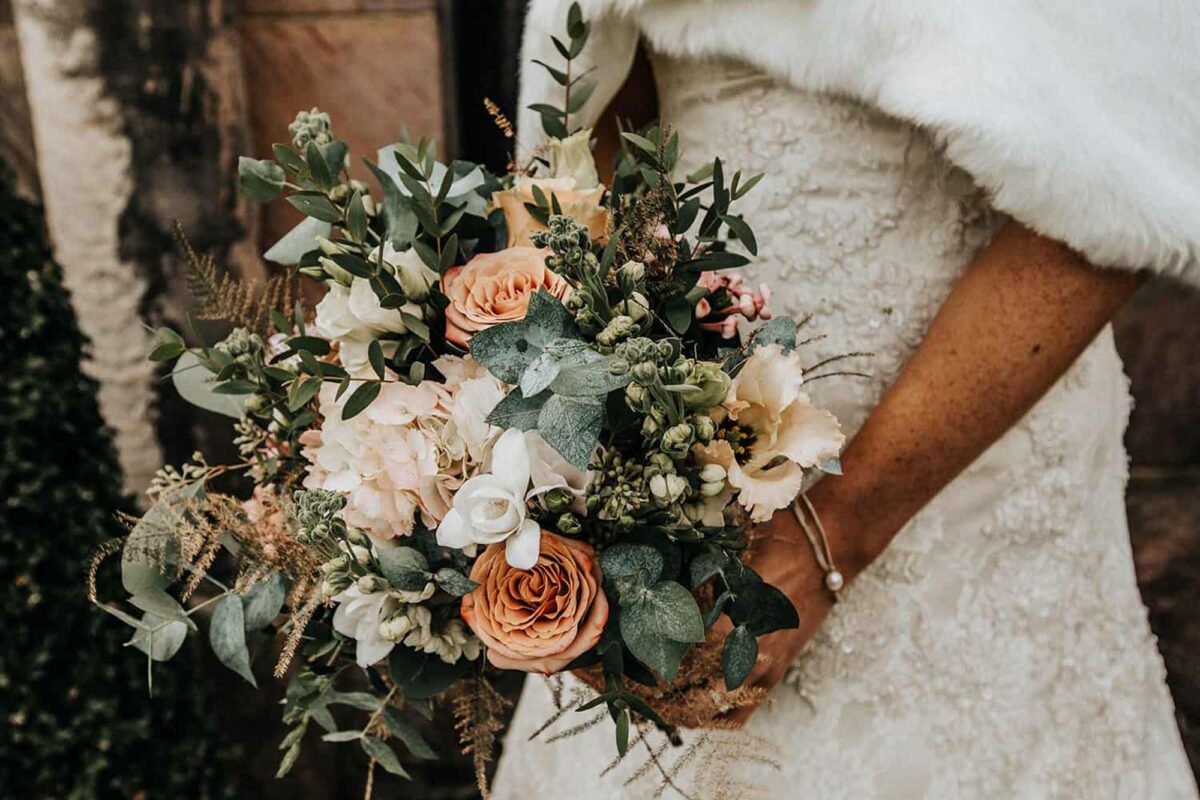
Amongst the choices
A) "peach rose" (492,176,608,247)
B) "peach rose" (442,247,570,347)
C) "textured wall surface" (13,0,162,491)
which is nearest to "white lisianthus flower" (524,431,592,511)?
"peach rose" (442,247,570,347)

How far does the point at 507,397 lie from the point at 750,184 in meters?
0.32

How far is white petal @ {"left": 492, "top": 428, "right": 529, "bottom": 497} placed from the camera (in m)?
0.74

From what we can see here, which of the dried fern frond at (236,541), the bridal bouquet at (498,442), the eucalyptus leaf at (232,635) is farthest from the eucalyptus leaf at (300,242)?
the eucalyptus leaf at (232,635)

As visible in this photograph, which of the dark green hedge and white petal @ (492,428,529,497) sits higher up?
white petal @ (492,428,529,497)

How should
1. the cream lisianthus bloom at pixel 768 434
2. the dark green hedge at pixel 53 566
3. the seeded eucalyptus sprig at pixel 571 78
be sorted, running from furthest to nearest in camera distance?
the dark green hedge at pixel 53 566, the seeded eucalyptus sprig at pixel 571 78, the cream lisianthus bloom at pixel 768 434

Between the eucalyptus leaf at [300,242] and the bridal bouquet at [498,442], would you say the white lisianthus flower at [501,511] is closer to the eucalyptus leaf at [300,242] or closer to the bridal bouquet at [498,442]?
the bridal bouquet at [498,442]

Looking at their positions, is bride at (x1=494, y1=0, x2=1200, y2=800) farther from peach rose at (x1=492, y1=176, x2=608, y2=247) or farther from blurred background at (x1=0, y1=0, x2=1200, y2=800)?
blurred background at (x1=0, y1=0, x2=1200, y2=800)

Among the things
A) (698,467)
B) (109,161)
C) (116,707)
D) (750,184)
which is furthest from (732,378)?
(109,161)

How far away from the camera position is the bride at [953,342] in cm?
85

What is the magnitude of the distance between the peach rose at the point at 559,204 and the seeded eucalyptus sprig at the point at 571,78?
0.46 feet

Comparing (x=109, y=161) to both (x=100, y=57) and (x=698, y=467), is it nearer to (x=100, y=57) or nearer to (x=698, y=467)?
(x=100, y=57)

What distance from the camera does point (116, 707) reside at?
73.0 inches

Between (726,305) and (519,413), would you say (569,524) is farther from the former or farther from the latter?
(726,305)

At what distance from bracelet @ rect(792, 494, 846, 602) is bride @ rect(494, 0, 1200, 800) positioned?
1 centimetres
